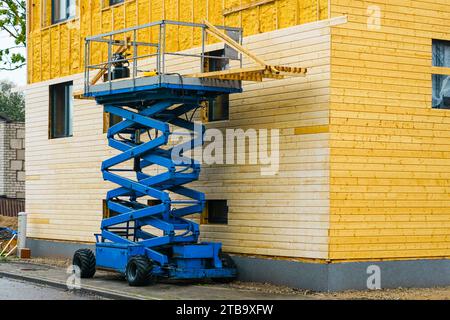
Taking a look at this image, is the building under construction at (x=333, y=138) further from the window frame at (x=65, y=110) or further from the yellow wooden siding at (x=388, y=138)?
the window frame at (x=65, y=110)

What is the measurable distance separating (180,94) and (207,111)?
2178 millimetres

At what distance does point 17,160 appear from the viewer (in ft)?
137

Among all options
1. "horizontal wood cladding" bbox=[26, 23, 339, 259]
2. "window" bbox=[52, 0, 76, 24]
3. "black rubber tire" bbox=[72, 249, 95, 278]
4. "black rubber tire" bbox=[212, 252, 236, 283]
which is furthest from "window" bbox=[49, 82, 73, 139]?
"black rubber tire" bbox=[212, 252, 236, 283]

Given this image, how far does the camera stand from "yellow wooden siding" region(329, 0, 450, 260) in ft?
58.4

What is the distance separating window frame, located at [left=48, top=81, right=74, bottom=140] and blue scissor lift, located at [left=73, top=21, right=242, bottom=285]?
6377mm

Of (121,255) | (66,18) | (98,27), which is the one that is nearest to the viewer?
(121,255)

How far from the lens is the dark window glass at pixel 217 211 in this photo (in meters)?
20.7

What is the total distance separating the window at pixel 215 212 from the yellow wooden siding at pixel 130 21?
3591mm

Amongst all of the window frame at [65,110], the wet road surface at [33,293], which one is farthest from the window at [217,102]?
the window frame at [65,110]

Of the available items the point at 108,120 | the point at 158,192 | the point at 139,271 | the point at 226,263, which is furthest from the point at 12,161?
the point at 139,271

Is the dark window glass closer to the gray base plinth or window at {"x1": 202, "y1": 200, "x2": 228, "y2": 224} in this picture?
window at {"x1": 202, "y1": 200, "x2": 228, "y2": 224}
